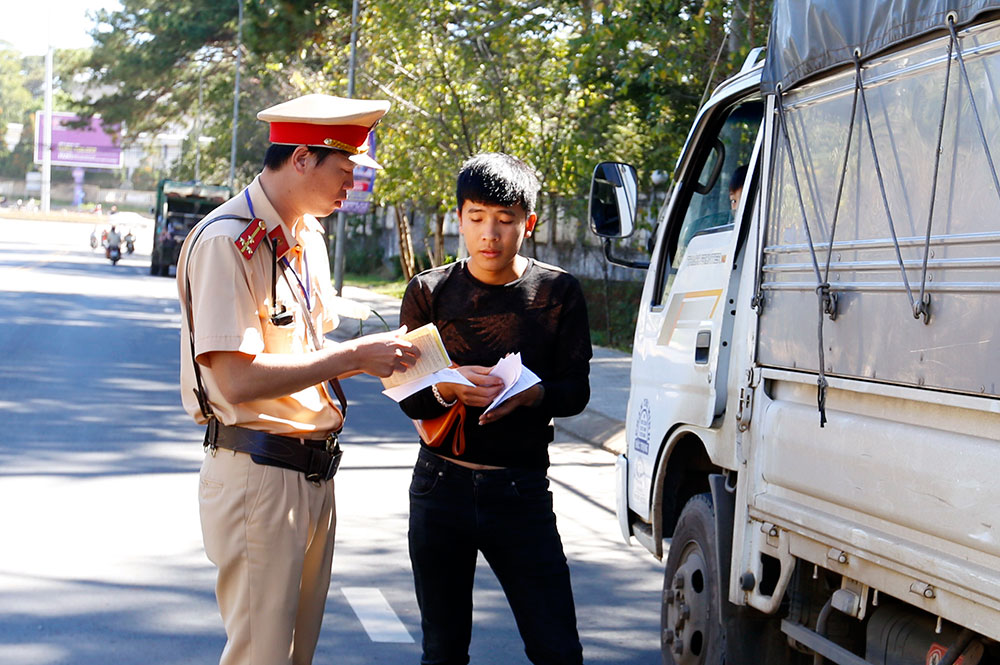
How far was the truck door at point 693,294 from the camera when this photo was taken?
4.75 metres

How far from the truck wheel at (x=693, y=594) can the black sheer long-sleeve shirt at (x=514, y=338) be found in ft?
3.43

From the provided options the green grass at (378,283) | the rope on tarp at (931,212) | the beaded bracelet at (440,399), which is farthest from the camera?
the green grass at (378,283)

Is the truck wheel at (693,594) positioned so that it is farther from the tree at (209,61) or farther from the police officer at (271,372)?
the tree at (209,61)

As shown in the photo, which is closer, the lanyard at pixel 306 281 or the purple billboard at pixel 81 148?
the lanyard at pixel 306 281

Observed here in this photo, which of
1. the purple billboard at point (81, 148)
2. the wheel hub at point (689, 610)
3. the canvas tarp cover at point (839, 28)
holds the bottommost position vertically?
the wheel hub at point (689, 610)

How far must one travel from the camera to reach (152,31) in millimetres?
41219

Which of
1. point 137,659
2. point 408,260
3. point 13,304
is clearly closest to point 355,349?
point 137,659

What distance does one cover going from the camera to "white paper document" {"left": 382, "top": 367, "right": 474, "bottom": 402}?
11.1ft

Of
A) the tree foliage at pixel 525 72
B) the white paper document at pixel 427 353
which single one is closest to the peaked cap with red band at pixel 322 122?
the white paper document at pixel 427 353

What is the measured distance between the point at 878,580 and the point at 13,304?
23201mm

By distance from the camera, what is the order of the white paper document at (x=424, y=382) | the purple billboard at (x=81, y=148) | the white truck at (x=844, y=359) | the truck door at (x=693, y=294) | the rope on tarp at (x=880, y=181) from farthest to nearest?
1. the purple billboard at (x=81, y=148)
2. the truck door at (x=693, y=294)
3. the white paper document at (x=424, y=382)
4. the rope on tarp at (x=880, y=181)
5. the white truck at (x=844, y=359)

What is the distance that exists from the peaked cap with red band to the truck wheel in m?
2.03

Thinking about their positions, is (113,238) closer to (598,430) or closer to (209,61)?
(209,61)

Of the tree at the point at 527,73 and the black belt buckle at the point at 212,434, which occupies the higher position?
the tree at the point at 527,73
